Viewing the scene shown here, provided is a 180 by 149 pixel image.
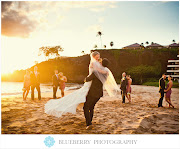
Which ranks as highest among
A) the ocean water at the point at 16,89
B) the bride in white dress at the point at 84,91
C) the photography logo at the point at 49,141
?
the bride in white dress at the point at 84,91

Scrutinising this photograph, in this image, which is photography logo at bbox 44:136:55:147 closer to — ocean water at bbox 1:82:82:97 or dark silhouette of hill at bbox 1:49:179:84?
ocean water at bbox 1:82:82:97

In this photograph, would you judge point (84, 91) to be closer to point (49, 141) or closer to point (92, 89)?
point (92, 89)

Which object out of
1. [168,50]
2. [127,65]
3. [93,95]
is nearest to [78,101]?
[93,95]

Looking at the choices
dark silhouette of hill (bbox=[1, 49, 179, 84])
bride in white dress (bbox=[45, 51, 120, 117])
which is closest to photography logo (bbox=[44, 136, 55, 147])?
bride in white dress (bbox=[45, 51, 120, 117])

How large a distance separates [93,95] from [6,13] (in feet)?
14.5


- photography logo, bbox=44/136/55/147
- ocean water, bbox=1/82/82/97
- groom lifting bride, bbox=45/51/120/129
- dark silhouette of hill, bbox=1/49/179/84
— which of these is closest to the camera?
photography logo, bbox=44/136/55/147

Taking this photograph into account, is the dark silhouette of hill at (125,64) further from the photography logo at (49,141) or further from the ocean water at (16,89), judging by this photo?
the photography logo at (49,141)

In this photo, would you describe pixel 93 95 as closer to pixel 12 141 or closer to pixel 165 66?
pixel 12 141

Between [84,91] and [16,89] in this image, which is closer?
[84,91]

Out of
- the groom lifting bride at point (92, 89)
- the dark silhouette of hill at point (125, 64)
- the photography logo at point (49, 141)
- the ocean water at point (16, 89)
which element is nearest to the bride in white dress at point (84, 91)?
the groom lifting bride at point (92, 89)

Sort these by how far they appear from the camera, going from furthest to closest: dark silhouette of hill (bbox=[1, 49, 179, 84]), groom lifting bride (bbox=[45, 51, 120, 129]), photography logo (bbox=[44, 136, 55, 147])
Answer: dark silhouette of hill (bbox=[1, 49, 179, 84]) → groom lifting bride (bbox=[45, 51, 120, 129]) → photography logo (bbox=[44, 136, 55, 147])

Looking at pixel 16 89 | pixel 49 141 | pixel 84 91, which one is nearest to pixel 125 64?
pixel 16 89

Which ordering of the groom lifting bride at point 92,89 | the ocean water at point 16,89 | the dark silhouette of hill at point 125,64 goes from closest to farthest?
the groom lifting bride at point 92,89 < the ocean water at point 16,89 < the dark silhouette of hill at point 125,64

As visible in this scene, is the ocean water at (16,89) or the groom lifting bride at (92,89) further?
the ocean water at (16,89)
